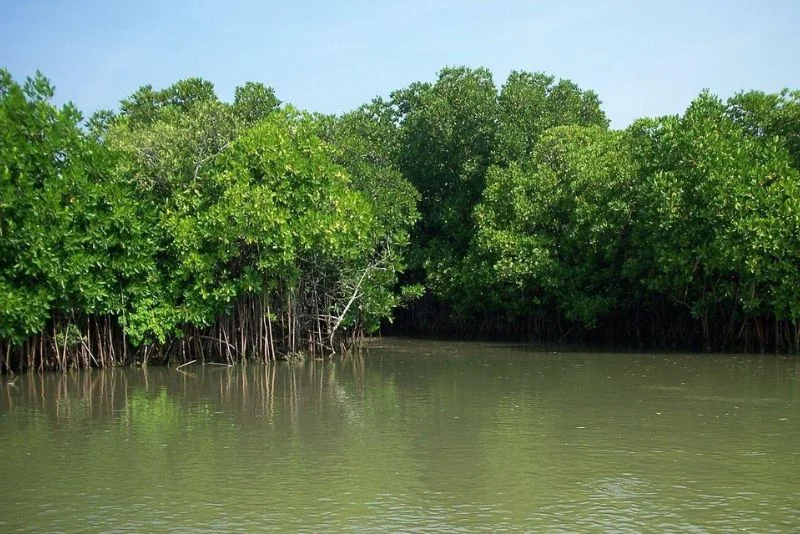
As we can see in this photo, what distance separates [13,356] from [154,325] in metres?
2.74

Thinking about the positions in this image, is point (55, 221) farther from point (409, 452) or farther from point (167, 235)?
point (409, 452)

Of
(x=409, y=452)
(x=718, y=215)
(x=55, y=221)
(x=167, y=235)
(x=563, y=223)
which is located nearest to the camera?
(x=409, y=452)

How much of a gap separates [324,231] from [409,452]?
957cm

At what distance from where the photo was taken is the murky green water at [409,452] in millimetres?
8148

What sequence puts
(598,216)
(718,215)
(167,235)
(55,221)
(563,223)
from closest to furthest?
(55,221), (167,235), (718,215), (598,216), (563,223)

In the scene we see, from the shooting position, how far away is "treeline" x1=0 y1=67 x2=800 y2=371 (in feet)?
59.0

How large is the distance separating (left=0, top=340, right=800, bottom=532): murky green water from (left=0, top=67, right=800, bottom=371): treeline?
7.07 feet

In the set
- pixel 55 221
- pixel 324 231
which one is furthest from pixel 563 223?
pixel 55 221

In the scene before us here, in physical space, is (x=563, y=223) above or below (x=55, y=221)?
above

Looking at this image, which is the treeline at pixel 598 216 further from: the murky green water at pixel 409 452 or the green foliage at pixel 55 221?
the green foliage at pixel 55 221

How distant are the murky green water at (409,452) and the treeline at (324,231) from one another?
215 centimetres

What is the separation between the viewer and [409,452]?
420 inches

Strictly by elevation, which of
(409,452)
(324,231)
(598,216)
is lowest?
(409,452)

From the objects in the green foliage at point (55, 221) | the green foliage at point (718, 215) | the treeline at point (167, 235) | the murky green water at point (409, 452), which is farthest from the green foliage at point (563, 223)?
the green foliage at point (55, 221)
